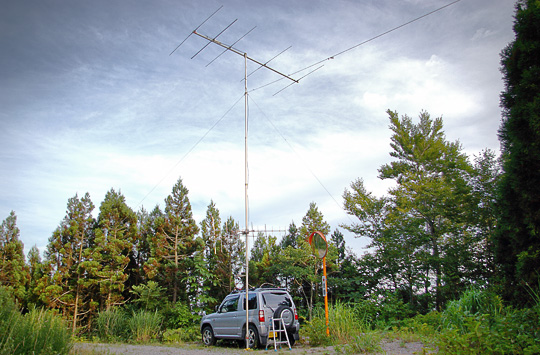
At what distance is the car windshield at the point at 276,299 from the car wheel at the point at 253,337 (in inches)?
31.4

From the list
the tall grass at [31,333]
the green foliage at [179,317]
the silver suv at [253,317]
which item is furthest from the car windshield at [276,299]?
the green foliage at [179,317]

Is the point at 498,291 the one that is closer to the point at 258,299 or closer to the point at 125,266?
the point at 258,299

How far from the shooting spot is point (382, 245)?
2047 centimetres

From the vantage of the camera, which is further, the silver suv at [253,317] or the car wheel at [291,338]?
the car wheel at [291,338]

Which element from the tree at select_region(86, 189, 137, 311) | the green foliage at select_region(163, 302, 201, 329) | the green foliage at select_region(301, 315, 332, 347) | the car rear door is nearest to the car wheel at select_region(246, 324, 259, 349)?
the car rear door

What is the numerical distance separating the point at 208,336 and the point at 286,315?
140 inches

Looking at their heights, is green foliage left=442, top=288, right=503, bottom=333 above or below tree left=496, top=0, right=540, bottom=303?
below

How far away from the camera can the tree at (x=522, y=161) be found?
5.45m

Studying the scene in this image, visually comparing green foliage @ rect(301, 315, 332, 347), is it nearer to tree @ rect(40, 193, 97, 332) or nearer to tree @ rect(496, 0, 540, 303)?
tree @ rect(496, 0, 540, 303)

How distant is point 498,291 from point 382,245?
1446cm

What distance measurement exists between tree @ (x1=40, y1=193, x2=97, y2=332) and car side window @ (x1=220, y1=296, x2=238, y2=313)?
1072 centimetres

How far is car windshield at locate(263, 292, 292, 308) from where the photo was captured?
34.2 ft

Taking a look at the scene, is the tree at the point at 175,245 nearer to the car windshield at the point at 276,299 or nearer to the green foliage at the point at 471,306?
the car windshield at the point at 276,299

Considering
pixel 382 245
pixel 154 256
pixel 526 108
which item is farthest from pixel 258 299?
pixel 382 245
